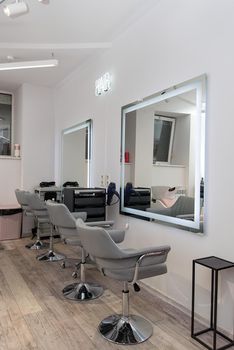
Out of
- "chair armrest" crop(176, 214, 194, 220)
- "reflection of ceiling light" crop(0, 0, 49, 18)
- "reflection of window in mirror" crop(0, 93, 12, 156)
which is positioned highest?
"reflection of ceiling light" crop(0, 0, 49, 18)

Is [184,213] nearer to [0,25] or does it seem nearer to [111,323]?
[111,323]

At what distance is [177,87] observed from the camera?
2.63 meters

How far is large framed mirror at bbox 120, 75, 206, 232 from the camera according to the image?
7.91 feet

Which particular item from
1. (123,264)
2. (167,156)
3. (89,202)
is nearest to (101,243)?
(123,264)

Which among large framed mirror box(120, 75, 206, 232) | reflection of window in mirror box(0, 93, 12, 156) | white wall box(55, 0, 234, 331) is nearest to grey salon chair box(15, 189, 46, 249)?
white wall box(55, 0, 234, 331)

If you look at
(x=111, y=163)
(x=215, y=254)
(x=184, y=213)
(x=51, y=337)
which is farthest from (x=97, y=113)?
(x=51, y=337)

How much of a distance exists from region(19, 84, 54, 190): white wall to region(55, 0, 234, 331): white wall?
7.38 ft

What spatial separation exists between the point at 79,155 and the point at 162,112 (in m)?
2.17

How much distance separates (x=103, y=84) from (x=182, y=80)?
62.1 inches

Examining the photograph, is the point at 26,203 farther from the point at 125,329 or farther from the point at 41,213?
the point at 125,329

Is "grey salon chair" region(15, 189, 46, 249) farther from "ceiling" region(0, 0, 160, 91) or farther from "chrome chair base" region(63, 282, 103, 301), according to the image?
"ceiling" region(0, 0, 160, 91)

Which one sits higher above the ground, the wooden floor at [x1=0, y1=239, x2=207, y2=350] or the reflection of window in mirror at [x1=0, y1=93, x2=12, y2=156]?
the reflection of window in mirror at [x1=0, y1=93, x2=12, y2=156]

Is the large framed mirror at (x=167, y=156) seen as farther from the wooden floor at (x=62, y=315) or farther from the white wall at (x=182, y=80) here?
the wooden floor at (x=62, y=315)

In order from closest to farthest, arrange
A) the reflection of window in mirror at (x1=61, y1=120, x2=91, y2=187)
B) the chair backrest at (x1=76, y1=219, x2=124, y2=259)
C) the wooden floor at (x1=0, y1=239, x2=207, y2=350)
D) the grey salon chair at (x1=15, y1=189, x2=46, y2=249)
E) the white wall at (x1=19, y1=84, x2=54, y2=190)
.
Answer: the chair backrest at (x1=76, y1=219, x2=124, y2=259) → the wooden floor at (x1=0, y1=239, x2=207, y2=350) → the grey salon chair at (x1=15, y1=189, x2=46, y2=249) → the reflection of window in mirror at (x1=61, y1=120, x2=91, y2=187) → the white wall at (x1=19, y1=84, x2=54, y2=190)
